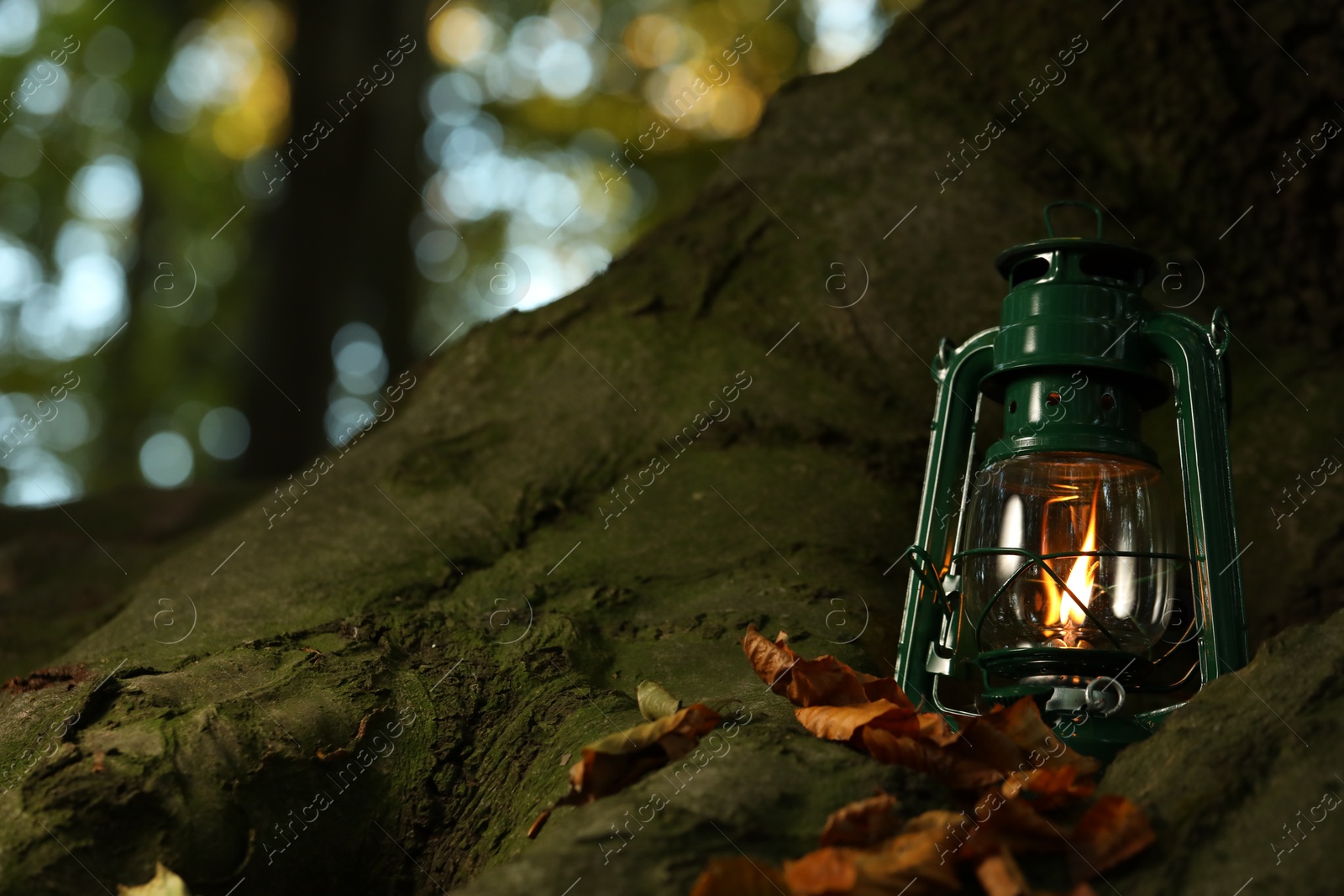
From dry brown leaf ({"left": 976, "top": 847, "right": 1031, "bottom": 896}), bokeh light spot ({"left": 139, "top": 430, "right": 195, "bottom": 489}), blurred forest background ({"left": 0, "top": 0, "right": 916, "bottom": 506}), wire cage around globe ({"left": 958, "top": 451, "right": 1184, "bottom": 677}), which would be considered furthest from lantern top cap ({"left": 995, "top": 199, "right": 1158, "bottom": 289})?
bokeh light spot ({"left": 139, "top": 430, "right": 195, "bottom": 489})

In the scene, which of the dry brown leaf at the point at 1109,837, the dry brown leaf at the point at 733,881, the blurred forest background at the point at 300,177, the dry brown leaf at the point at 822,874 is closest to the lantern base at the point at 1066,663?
the dry brown leaf at the point at 1109,837

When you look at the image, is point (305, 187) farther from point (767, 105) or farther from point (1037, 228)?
point (1037, 228)

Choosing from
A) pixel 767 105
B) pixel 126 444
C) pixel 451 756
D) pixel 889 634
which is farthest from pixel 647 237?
pixel 126 444

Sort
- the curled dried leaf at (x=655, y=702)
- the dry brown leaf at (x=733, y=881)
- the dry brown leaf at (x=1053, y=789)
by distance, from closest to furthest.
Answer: the dry brown leaf at (x=733, y=881) → the dry brown leaf at (x=1053, y=789) → the curled dried leaf at (x=655, y=702)

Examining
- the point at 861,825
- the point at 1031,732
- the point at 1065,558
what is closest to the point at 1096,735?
the point at 1031,732

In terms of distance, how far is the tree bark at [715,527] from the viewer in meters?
1.77

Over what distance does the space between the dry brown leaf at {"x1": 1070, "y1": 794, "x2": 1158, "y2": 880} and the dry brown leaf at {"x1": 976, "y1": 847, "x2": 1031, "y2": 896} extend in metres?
0.10

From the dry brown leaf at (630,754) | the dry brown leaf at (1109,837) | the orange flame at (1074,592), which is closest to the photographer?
the dry brown leaf at (1109,837)

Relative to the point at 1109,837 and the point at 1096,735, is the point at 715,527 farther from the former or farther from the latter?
the point at 1109,837

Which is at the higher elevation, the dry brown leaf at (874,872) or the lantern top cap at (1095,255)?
the lantern top cap at (1095,255)

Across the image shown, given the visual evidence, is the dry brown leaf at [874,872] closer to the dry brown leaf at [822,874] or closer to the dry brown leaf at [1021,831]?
the dry brown leaf at [822,874]

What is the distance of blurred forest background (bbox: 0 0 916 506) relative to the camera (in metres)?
7.65

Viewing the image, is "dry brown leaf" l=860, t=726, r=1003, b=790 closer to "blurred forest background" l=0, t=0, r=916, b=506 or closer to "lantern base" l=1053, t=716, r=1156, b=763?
"lantern base" l=1053, t=716, r=1156, b=763

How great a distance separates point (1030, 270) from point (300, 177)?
6.31 meters
